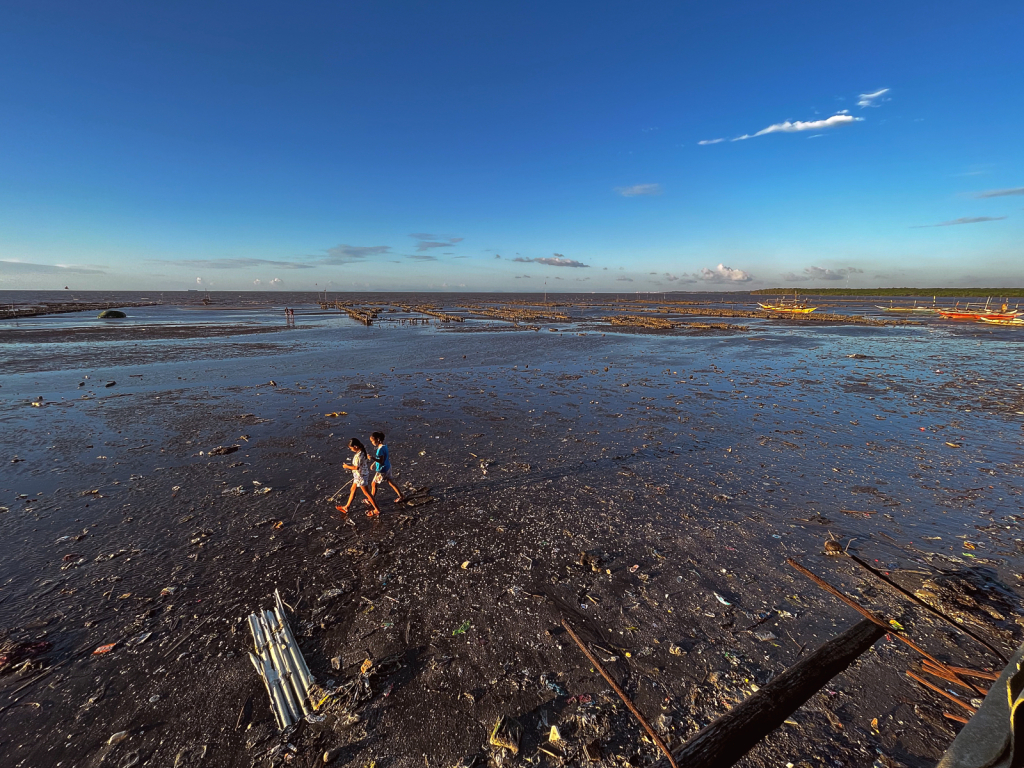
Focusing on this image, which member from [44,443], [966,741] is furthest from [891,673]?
[44,443]

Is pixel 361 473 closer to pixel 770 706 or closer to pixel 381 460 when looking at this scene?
pixel 381 460

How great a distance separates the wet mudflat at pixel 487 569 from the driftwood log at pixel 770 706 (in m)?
0.24

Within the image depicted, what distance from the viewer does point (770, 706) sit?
4.11 metres

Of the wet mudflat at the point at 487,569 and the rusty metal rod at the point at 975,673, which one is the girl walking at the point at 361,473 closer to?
the wet mudflat at the point at 487,569

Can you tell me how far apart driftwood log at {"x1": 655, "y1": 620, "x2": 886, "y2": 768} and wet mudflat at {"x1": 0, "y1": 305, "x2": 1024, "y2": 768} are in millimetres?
236

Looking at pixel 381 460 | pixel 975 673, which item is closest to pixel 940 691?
pixel 975 673

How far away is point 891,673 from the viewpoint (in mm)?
4785

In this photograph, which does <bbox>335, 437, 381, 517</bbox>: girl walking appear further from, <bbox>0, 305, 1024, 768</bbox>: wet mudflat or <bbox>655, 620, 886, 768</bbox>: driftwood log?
<bbox>655, 620, 886, 768</bbox>: driftwood log

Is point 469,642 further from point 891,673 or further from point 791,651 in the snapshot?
point 891,673

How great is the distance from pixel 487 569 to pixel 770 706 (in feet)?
13.2

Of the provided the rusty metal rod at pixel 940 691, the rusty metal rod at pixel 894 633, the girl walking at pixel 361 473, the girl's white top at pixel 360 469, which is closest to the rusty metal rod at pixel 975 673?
the rusty metal rod at pixel 894 633

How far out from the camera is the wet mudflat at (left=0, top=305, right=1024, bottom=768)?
4.26 metres

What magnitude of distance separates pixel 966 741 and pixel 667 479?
26.0 feet

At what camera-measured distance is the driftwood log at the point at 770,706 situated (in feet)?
→ 11.6
